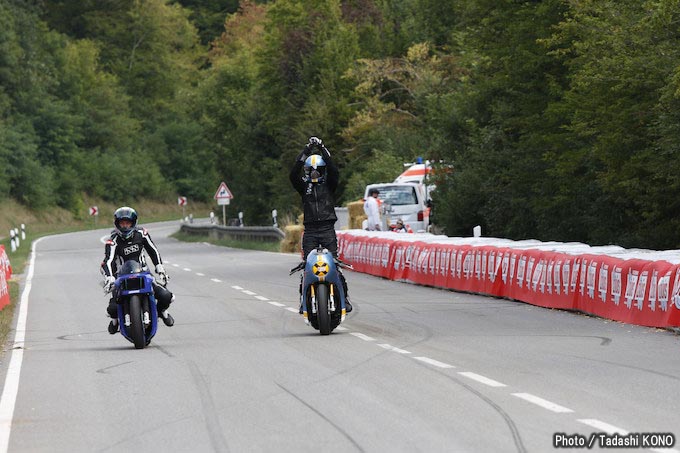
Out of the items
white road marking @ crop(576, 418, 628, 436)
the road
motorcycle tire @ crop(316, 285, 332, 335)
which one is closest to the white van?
the road

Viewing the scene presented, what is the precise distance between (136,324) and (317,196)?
2.68 meters

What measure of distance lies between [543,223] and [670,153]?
9.86 m

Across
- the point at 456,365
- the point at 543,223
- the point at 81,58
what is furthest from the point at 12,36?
the point at 456,365

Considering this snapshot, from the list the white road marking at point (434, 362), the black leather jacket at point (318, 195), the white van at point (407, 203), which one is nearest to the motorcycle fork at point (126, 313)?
the black leather jacket at point (318, 195)

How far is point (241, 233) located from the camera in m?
51.0

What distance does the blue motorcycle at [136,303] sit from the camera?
14.2 m

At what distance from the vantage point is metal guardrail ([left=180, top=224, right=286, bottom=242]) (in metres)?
46.3

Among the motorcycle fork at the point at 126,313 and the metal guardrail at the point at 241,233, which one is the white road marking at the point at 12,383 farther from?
the metal guardrail at the point at 241,233

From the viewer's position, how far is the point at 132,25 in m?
109

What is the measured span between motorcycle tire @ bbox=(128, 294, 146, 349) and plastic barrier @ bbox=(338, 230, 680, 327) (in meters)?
5.81

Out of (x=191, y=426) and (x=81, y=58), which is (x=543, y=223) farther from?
(x=81, y=58)

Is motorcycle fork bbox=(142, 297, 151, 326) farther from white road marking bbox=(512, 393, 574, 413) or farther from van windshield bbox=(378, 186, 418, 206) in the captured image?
van windshield bbox=(378, 186, 418, 206)

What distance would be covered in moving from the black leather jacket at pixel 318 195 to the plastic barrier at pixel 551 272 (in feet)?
12.2

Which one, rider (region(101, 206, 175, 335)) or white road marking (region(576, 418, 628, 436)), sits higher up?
rider (region(101, 206, 175, 335))
